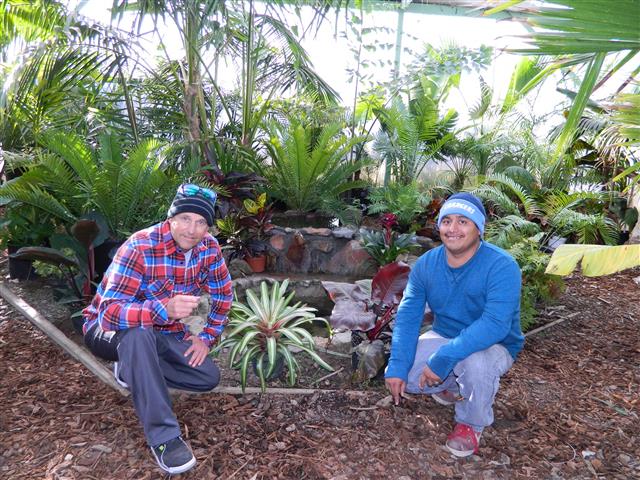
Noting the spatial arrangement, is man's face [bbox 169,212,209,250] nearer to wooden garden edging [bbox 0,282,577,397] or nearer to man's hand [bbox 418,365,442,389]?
wooden garden edging [bbox 0,282,577,397]

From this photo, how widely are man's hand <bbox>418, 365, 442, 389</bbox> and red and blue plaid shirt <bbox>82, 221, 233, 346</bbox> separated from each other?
3.13 ft

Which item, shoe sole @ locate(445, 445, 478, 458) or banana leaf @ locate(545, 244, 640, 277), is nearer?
banana leaf @ locate(545, 244, 640, 277)

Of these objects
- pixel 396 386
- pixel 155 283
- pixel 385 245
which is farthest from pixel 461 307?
pixel 385 245

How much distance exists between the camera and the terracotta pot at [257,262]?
4.79 metres

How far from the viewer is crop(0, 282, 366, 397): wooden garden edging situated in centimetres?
273

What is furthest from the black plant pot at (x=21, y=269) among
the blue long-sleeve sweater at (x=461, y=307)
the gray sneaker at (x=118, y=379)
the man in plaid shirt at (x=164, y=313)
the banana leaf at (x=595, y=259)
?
the banana leaf at (x=595, y=259)

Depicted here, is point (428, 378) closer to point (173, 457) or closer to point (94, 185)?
point (173, 457)

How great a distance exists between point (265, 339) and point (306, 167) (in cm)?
308

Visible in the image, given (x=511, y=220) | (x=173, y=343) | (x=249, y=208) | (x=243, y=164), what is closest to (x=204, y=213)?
(x=173, y=343)

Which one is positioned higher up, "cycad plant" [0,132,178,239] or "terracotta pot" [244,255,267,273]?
"cycad plant" [0,132,178,239]

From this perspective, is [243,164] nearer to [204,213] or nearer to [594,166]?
[204,213]

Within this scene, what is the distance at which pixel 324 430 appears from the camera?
2449 millimetres

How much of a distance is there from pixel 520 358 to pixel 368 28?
16.8 ft

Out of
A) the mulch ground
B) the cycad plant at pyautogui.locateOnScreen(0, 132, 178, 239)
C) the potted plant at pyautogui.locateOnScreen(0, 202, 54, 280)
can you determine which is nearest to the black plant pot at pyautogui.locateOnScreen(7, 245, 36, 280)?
the potted plant at pyautogui.locateOnScreen(0, 202, 54, 280)
